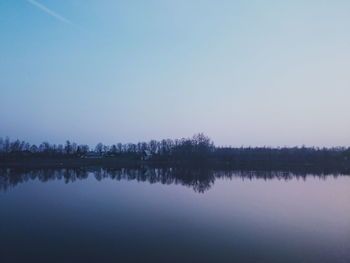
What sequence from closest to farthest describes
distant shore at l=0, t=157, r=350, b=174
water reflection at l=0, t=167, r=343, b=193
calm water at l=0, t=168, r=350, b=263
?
calm water at l=0, t=168, r=350, b=263 < water reflection at l=0, t=167, r=343, b=193 < distant shore at l=0, t=157, r=350, b=174

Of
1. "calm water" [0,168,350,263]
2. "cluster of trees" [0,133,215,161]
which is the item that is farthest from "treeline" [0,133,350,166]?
"calm water" [0,168,350,263]

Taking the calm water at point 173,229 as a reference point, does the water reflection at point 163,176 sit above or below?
above

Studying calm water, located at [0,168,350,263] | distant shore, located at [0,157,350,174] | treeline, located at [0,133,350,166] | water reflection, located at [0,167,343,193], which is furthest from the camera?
treeline, located at [0,133,350,166]

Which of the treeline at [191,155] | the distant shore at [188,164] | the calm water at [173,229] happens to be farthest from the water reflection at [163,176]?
the treeline at [191,155]

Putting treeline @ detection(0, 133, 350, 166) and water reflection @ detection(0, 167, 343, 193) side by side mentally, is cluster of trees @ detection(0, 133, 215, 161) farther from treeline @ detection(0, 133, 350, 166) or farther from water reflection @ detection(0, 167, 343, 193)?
water reflection @ detection(0, 167, 343, 193)

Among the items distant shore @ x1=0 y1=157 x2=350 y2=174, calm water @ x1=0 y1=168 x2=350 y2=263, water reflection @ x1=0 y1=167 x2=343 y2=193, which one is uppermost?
distant shore @ x1=0 y1=157 x2=350 y2=174

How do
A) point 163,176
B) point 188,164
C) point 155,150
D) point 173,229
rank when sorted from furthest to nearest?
point 155,150, point 188,164, point 163,176, point 173,229

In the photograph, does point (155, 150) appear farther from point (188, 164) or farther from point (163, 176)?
point (163, 176)

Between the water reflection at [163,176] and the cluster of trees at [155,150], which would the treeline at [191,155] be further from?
the water reflection at [163,176]

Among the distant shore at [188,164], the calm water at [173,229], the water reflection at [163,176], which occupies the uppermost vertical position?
the distant shore at [188,164]

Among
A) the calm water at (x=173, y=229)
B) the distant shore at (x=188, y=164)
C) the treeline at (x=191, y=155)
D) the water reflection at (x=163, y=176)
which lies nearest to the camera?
the calm water at (x=173, y=229)

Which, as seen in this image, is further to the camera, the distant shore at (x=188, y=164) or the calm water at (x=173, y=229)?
the distant shore at (x=188, y=164)

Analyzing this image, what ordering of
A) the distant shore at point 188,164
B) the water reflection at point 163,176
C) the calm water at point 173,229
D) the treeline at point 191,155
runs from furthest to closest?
the treeline at point 191,155 → the distant shore at point 188,164 → the water reflection at point 163,176 → the calm water at point 173,229

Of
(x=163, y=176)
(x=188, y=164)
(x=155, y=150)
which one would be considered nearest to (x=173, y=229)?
(x=163, y=176)
